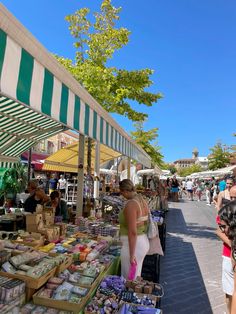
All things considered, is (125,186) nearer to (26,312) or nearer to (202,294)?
(26,312)

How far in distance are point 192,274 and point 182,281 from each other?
0.49 m

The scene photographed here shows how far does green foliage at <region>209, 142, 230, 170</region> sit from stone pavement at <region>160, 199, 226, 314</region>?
43.6m

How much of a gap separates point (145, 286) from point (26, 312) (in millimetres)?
1183

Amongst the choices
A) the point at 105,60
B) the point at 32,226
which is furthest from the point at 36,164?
the point at 32,226

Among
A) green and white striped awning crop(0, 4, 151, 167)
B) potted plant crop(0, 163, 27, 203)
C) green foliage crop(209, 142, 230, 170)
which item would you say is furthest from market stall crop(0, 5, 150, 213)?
green foliage crop(209, 142, 230, 170)

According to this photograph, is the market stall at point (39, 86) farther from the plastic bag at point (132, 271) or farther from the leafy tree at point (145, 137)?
the leafy tree at point (145, 137)

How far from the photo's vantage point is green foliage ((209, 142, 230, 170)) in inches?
2018

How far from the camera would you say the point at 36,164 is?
888 inches

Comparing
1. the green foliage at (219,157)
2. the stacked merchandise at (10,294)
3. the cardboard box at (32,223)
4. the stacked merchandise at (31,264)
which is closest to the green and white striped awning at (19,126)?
the cardboard box at (32,223)

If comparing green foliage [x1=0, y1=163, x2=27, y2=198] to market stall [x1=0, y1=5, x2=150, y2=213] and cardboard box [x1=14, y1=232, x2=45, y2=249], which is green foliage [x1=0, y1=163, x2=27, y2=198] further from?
cardboard box [x1=14, y1=232, x2=45, y2=249]

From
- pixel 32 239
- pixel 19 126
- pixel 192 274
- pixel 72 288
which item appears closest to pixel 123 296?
pixel 72 288

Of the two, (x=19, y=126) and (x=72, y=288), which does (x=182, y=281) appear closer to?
(x=72, y=288)

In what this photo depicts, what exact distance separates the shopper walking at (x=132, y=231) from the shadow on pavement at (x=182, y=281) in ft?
3.16

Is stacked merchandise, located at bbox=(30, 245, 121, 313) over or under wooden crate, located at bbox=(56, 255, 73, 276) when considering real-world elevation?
under
